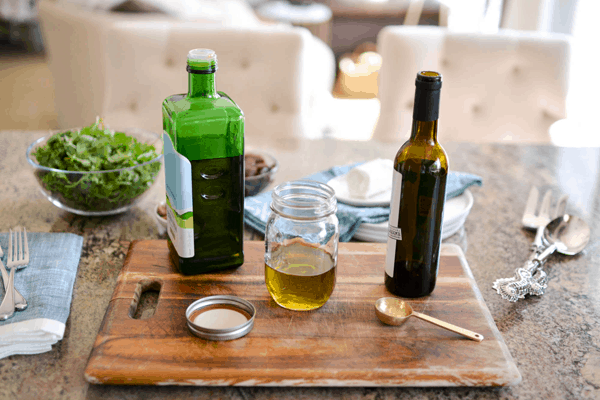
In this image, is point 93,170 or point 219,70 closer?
point 93,170

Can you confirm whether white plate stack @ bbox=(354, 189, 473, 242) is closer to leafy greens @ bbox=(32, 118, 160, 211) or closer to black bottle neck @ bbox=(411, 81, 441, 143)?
black bottle neck @ bbox=(411, 81, 441, 143)

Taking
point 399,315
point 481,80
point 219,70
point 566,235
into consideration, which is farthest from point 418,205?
point 481,80

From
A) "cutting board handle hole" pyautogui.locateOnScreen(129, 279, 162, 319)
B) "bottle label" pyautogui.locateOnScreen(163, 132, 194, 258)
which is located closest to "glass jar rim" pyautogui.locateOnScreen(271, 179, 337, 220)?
"bottle label" pyautogui.locateOnScreen(163, 132, 194, 258)

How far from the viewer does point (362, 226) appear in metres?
0.98

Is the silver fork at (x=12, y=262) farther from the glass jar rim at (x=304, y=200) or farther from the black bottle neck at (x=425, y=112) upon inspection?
the black bottle neck at (x=425, y=112)

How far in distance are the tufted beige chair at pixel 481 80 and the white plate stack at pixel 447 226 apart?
0.97 metres

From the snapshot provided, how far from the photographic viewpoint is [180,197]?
769 mm

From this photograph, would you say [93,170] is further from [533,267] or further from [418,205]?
[533,267]

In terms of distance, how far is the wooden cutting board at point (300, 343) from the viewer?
640mm

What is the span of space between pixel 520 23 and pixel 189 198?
322 centimetres

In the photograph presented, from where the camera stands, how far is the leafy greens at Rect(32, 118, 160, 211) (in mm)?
972

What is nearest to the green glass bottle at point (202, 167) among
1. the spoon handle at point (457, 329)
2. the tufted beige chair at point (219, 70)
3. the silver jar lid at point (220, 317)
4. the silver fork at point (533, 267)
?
the silver jar lid at point (220, 317)

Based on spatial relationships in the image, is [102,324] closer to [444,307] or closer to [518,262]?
[444,307]

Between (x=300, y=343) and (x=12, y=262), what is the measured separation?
47 cm
